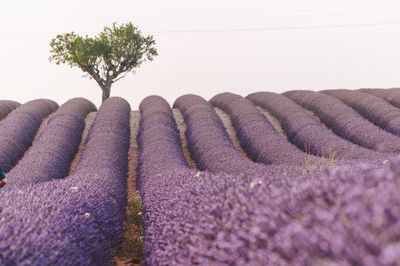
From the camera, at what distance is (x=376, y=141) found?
16.9 meters

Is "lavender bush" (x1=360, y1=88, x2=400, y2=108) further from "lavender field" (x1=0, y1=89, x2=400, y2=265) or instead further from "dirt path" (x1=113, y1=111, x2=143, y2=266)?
"dirt path" (x1=113, y1=111, x2=143, y2=266)

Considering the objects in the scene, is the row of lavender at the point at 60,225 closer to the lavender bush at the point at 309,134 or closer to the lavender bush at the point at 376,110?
the lavender bush at the point at 309,134

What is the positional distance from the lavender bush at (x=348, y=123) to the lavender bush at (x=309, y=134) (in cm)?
68

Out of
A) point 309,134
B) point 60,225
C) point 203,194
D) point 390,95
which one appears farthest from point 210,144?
point 390,95

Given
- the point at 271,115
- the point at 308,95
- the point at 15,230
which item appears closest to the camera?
the point at 15,230

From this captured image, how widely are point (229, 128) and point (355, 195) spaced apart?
2031cm

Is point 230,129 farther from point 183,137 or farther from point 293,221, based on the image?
point 293,221

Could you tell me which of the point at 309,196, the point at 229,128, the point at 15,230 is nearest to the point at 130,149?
the point at 229,128

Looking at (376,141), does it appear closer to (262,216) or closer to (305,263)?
(262,216)

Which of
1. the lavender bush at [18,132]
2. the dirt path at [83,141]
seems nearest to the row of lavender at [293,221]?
the dirt path at [83,141]

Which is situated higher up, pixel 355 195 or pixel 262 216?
pixel 355 195

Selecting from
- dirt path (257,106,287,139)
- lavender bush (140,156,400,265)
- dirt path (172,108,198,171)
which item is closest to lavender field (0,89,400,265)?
lavender bush (140,156,400,265)

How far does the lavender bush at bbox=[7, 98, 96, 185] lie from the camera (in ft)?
44.5

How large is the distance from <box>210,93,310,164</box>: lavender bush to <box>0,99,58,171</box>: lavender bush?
719 cm
